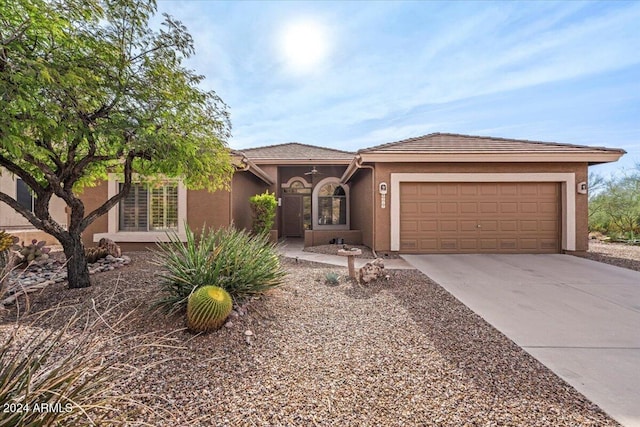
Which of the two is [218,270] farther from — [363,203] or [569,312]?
[363,203]

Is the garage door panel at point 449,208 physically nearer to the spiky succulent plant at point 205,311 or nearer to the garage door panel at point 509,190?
the garage door panel at point 509,190

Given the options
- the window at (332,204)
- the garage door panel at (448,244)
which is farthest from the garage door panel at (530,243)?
the window at (332,204)

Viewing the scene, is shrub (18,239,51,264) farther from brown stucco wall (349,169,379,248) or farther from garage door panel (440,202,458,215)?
garage door panel (440,202,458,215)

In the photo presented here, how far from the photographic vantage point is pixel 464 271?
23.5ft

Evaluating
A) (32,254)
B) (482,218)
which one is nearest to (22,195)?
(32,254)

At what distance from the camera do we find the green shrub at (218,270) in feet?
12.7

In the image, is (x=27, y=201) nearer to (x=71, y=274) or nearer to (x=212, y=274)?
(x=71, y=274)

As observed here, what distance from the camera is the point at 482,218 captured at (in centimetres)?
955

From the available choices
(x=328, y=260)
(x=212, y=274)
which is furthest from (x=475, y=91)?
(x=212, y=274)

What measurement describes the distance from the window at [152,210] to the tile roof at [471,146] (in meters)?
6.55

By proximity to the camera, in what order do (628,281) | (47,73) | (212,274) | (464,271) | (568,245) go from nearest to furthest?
(47,73), (212,274), (628,281), (464,271), (568,245)

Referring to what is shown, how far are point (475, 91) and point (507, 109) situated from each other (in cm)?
232

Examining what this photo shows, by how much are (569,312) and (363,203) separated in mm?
7699

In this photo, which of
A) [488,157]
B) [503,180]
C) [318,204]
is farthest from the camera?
[318,204]
